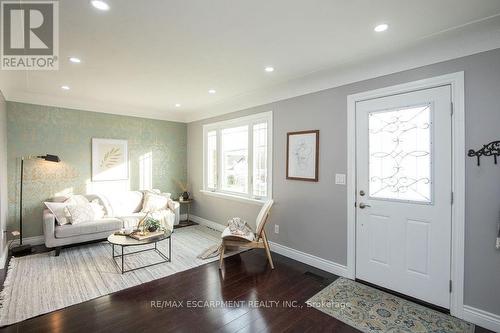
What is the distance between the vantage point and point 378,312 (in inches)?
91.4

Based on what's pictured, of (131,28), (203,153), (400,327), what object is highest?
(131,28)

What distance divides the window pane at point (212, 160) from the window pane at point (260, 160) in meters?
1.23

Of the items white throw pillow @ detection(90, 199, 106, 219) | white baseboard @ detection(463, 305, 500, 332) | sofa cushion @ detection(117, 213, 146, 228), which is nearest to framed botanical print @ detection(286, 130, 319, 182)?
white baseboard @ detection(463, 305, 500, 332)

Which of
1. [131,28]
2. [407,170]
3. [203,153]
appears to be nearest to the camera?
[131,28]

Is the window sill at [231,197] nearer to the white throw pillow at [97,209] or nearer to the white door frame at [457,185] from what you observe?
the white throw pillow at [97,209]

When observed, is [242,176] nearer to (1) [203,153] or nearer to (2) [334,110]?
(1) [203,153]

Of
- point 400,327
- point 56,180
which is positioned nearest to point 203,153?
point 56,180

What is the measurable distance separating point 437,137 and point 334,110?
114 centimetres

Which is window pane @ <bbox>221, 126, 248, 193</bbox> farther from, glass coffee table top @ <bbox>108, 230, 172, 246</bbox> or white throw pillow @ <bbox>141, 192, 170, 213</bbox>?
glass coffee table top @ <bbox>108, 230, 172, 246</bbox>

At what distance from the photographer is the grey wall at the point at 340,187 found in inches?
82.6

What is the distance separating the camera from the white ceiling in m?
1.83

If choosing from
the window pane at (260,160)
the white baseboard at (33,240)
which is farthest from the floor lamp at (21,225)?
the window pane at (260,160)

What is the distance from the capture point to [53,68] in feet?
9.76

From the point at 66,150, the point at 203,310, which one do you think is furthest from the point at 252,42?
the point at 66,150
